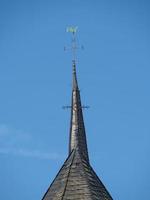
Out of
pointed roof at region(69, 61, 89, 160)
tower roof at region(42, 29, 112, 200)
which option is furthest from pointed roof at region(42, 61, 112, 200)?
pointed roof at region(69, 61, 89, 160)

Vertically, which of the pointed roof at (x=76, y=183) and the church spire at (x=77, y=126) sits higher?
the church spire at (x=77, y=126)

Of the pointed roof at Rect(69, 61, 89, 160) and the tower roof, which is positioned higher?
the pointed roof at Rect(69, 61, 89, 160)

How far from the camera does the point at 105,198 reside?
17.7m

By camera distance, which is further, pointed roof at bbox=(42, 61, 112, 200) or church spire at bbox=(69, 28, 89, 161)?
church spire at bbox=(69, 28, 89, 161)

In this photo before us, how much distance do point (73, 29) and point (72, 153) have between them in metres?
9.74

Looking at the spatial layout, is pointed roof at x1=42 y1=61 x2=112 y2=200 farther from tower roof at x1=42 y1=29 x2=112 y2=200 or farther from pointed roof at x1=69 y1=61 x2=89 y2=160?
pointed roof at x1=69 y1=61 x2=89 y2=160

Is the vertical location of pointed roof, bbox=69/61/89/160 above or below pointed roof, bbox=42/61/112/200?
above

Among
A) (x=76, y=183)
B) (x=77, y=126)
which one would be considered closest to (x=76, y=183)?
(x=76, y=183)

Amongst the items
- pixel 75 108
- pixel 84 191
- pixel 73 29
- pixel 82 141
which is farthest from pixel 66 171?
pixel 73 29

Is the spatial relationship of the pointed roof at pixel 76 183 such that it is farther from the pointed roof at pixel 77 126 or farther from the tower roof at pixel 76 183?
the pointed roof at pixel 77 126

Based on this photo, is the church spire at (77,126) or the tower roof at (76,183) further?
the church spire at (77,126)

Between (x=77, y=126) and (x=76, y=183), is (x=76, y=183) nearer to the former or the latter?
(x=76, y=183)

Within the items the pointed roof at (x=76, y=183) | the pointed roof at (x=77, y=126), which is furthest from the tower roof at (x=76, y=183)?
the pointed roof at (x=77, y=126)

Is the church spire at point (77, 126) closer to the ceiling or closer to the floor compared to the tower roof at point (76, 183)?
closer to the ceiling
